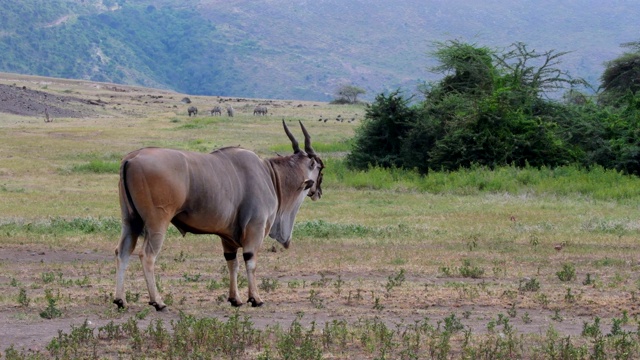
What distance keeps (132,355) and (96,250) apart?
25.3ft

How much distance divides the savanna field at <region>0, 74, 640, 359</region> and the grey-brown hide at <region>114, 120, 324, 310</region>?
0.61 metres

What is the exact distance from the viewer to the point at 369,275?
545 inches

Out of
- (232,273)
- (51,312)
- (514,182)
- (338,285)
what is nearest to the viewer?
(51,312)

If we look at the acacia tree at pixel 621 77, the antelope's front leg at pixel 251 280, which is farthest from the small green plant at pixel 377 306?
the acacia tree at pixel 621 77

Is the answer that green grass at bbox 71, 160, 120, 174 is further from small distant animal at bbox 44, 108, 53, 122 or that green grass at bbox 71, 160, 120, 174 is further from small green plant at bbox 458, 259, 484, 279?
small distant animal at bbox 44, 108, 53, 122

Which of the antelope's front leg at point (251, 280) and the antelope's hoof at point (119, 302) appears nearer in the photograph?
the antelope's hoof at point (119, 302)

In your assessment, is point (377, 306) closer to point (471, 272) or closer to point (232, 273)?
point (232, 273)

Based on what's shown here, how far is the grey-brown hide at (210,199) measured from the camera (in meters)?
10.2

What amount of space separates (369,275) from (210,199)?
3790 mm

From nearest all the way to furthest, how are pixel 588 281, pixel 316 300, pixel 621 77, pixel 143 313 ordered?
pixel 143 313, pixel 316 300, pixel 588 281, pixel 621 77

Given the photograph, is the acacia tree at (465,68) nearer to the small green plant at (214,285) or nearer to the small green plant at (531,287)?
the small green plant at (531,287)

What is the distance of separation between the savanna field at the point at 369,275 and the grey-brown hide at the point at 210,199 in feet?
2.01

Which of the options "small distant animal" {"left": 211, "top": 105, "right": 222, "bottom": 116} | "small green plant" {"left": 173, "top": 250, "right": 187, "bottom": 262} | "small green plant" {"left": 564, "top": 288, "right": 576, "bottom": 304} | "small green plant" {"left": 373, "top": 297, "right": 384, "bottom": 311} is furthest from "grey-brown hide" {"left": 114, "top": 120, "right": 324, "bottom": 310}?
"small distant animal" {"left": 211, "top": 105, "right": 222, "bottom": 116}

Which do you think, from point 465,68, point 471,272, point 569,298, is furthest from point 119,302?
A: point 465,68
